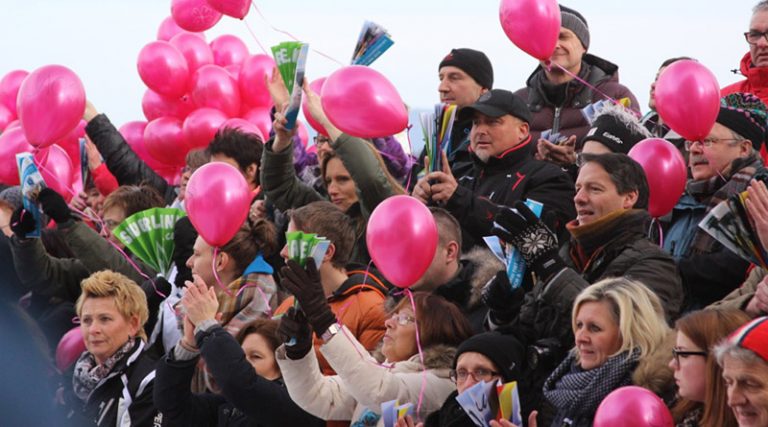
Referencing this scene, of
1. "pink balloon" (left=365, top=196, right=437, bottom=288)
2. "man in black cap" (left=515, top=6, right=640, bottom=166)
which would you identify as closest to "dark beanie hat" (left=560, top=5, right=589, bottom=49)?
"man in black cap" (left=515, top=6, right=640, bottom=166)

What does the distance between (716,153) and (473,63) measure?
1.71 metres

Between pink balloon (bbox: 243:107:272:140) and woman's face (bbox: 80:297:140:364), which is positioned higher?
pink balloon (bbox: 243:107:272:140)

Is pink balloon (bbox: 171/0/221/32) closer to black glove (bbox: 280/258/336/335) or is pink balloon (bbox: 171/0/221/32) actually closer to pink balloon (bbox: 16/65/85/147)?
pink balloon (bbox: 16/65/85/147)

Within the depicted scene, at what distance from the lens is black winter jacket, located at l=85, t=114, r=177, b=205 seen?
8.27 m

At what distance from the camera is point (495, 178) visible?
6.22m

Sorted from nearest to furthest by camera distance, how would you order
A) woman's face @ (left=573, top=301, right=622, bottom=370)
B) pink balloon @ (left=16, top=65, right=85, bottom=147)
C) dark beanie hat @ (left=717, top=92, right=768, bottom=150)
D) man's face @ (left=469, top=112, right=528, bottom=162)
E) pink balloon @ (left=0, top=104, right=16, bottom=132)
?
woman's face @ (left=573, top=301, right=622, bottom=370) → dark beanie hat @ (left=717, top=92, right=768, bottom=150) → man's face @ (left=469, top=112, right=528, bottom=162) → pink balloon @ (left=16, top=65, right=85, bottom=147) → pink balloon @ (left=0, top=104, right=16, bottom=132)

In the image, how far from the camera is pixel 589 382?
178 inches

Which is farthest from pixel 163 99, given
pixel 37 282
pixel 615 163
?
pixel 615 163

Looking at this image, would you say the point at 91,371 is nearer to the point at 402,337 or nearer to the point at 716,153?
the point at 402,337

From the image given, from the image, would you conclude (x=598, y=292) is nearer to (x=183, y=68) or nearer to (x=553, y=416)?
(x=553, y=416)

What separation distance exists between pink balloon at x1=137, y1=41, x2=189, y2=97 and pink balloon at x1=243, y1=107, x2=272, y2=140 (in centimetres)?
50


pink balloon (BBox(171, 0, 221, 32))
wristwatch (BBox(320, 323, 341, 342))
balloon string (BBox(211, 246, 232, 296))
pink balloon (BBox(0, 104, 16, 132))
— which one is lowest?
pink balloon (BBox(0, 104, 16, 132))

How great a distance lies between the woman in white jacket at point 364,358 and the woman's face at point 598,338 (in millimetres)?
735

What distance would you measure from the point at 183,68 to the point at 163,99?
0.28 metres
